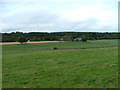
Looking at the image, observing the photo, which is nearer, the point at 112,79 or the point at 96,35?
the point at 112,79

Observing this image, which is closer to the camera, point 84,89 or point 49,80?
point 84,89

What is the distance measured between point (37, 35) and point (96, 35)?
26734mm

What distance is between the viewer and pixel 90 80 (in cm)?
595

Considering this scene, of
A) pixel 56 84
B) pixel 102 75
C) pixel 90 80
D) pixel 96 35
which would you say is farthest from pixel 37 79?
pixel 96 35

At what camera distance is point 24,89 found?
16.6 feet

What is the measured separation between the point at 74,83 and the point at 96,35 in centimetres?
7261

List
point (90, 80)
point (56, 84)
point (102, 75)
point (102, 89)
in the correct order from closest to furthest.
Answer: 1. point (102, 89)
2. point (56, 84)
3. point (90, 80)
4. point (102, 75)

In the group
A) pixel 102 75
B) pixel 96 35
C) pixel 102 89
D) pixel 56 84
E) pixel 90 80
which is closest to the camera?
pixel 102 89

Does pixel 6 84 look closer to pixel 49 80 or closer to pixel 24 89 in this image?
pixel 24 89

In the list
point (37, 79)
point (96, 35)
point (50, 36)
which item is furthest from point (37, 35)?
point (37, 79)

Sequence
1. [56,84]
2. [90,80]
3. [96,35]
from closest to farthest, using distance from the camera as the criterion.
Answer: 1. [56,84]
2. [90,80]
3. [96,35]

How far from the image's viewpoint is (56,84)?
557 centimetres

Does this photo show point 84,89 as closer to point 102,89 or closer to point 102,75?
point 102,89

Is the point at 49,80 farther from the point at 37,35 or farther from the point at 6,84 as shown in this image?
the point at 37,35
